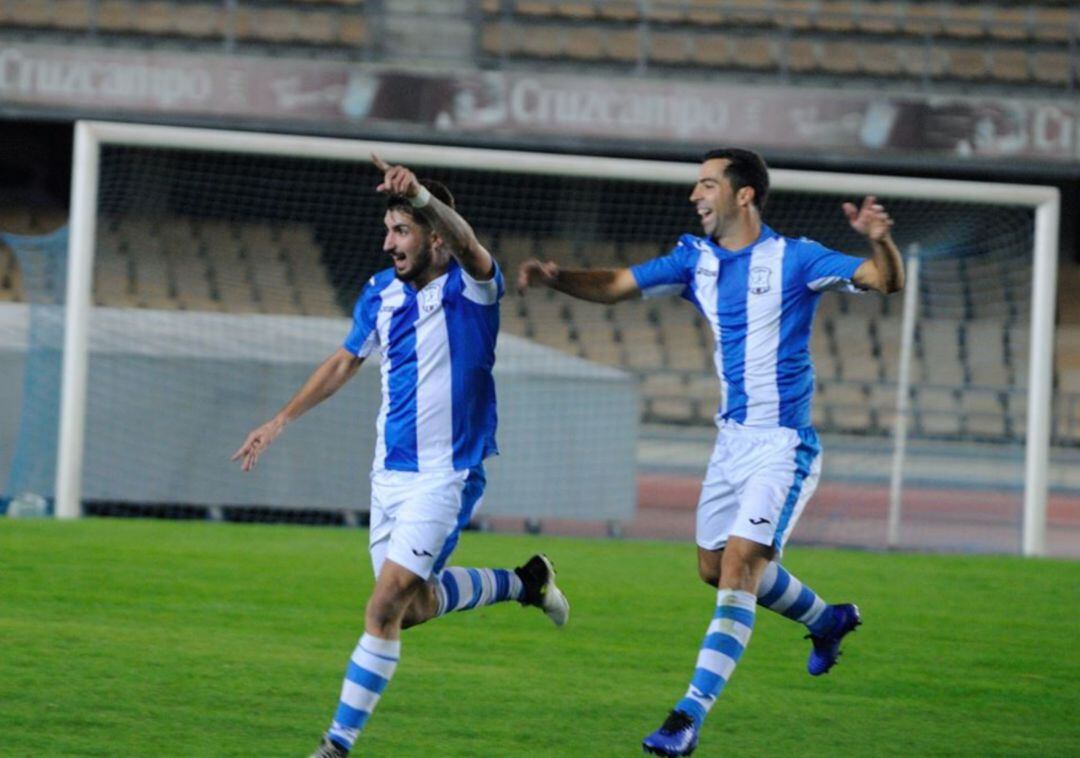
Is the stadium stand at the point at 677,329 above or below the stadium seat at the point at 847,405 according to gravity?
above

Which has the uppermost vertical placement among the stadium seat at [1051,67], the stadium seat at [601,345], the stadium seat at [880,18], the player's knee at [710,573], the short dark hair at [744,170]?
the stadium seat at [880,18]

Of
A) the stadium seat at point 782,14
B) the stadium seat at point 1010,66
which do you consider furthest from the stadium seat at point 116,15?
the stadium seat at point 1010,66

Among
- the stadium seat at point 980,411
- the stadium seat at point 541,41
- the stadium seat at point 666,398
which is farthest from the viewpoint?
the stadium seat at point 541,41

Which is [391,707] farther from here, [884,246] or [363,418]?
[363,418]

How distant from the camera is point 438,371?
4.78 metres

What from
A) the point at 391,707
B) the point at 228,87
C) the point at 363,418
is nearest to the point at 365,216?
the point at 228,87

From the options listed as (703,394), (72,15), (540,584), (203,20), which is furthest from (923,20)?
(540,584)

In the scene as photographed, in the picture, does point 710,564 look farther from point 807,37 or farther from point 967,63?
point 807,37

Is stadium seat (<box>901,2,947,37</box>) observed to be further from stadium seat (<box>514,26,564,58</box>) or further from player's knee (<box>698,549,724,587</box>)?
player's knee (<box>698,549,724,587</box>)

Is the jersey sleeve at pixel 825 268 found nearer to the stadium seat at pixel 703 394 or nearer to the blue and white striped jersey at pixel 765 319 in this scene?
the blue and white striped jersey at pixel 765 319

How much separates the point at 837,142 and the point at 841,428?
3.30 metres

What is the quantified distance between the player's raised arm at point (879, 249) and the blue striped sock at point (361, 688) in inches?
70.6

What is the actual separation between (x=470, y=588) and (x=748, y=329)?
4.11 feet

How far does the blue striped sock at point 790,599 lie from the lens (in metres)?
5.57
